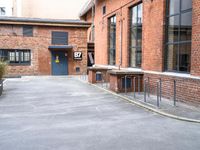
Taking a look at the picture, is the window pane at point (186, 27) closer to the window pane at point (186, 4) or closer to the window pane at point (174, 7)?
the window pane at point (186, 4)

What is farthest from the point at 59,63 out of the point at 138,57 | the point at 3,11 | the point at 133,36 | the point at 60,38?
the point at 3,11

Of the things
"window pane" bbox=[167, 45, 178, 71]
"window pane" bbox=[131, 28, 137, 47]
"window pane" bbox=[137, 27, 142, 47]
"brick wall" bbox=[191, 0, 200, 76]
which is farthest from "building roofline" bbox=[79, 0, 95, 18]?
"brick wall" bbox=[191, 0, 200, 76]

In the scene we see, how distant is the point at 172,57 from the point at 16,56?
17616 millimetres

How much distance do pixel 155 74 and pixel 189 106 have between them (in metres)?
3.04

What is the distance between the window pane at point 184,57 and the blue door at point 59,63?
1719 cm

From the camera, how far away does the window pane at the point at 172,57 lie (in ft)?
37.0

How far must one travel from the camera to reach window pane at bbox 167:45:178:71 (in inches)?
444

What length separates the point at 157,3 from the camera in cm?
1232

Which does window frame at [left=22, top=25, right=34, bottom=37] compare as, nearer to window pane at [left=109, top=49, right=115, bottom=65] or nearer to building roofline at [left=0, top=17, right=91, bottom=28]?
building roofline at [left=0, top=17, right=91, bottom=28]

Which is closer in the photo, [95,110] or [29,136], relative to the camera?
[29,136]

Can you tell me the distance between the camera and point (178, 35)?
36.3 feet

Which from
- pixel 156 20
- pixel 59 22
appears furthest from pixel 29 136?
pixel 59 22

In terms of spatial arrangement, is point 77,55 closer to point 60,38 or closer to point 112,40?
point 60,38

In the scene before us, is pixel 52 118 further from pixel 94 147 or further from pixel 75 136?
pixel 94 147
